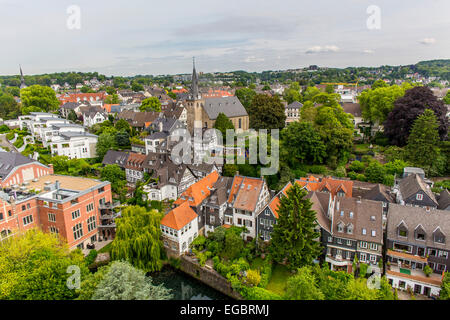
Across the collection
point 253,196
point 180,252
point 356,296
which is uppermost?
point 253,196

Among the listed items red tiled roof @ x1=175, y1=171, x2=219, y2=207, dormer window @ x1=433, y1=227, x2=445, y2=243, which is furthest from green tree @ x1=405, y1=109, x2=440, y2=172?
red tiled roof @ x1=175, y1=171, x2=219, y2=207

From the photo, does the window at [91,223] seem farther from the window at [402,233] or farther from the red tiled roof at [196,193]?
the window at [402,233]

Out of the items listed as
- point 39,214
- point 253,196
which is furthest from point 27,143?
point 253,196

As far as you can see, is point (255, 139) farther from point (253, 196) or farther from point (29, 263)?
point (29, 263)

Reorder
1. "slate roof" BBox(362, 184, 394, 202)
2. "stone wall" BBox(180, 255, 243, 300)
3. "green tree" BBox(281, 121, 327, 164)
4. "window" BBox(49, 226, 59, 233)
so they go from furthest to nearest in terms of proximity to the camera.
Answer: "green tree" BBox(281, 121, 327, 164), "slate roof" BBox(362, 184, 394, 202), "window" BBox(49, 226, 59, 233), "stone wall" BBox(180, 255, 243, 300)

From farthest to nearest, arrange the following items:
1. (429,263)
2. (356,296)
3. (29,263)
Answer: (429,263)
(29,263)
(356,296)

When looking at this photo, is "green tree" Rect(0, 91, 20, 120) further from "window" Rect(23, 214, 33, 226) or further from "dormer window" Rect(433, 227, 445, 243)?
"dormer window" Rect(433, 227, 445, 243)

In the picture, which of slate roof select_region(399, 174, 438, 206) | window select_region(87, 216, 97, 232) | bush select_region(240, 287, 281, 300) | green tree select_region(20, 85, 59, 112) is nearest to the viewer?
bush select_region(240, 287, 281, 300)
